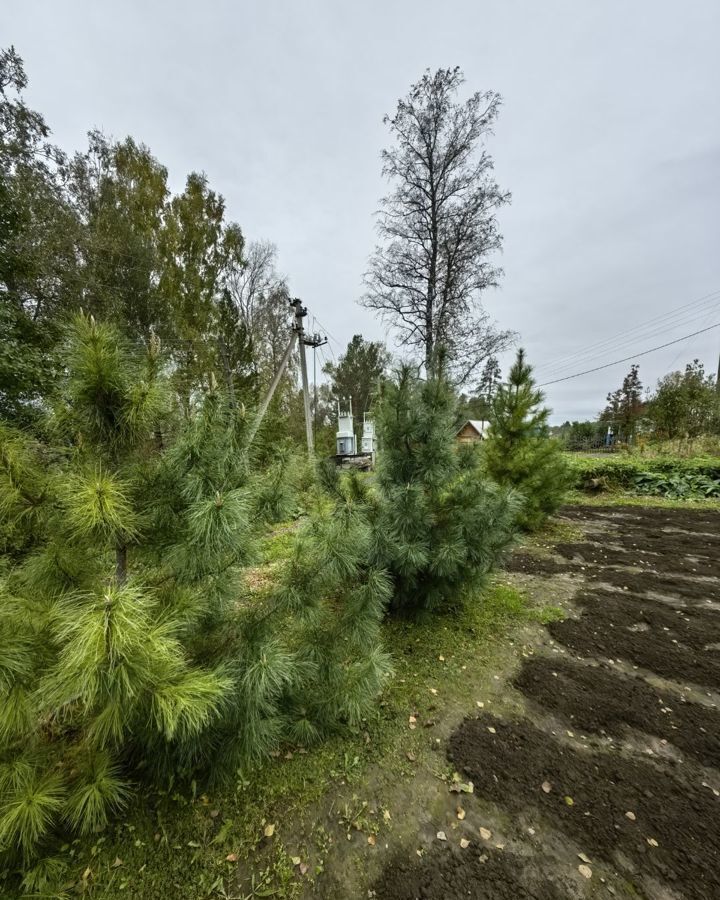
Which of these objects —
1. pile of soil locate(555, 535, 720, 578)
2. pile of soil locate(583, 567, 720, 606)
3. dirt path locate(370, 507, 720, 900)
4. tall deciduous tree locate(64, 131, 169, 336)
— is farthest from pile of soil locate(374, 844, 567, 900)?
tall deciduous tree locate(64, 131, 169, 336)

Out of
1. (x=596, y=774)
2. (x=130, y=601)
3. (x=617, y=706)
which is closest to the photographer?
(x=130, y=601)

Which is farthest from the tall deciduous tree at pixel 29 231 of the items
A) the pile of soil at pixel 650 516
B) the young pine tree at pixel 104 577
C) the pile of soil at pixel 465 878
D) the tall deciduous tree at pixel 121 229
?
the pile of soil at pixel 650 516

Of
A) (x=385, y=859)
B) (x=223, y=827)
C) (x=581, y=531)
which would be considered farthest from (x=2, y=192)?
(x=581, y=531)

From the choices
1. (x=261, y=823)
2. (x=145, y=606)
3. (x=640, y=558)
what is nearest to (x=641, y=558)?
(x=640, y=558)

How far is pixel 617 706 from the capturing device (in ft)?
7.46

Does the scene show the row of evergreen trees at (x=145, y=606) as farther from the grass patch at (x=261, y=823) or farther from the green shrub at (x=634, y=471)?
the green shrub at (x=634, y=471)

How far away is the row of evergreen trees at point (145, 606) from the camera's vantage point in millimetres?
1062

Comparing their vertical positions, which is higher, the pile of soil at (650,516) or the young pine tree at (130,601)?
the young pine tree at (130,601)

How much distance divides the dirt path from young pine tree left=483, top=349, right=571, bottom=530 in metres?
2.27

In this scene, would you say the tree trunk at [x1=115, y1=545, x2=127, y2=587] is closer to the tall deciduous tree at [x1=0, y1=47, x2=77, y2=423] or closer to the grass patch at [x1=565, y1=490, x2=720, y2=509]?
the tall deciduous tree at [x1=0, y1=47, x2=77, y2=423]

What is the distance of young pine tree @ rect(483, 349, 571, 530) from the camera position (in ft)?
17.4

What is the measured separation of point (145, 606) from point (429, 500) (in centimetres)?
230

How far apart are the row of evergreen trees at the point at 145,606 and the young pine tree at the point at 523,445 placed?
4.28m

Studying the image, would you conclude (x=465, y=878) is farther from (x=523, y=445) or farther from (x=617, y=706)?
(x=523, y=445)
